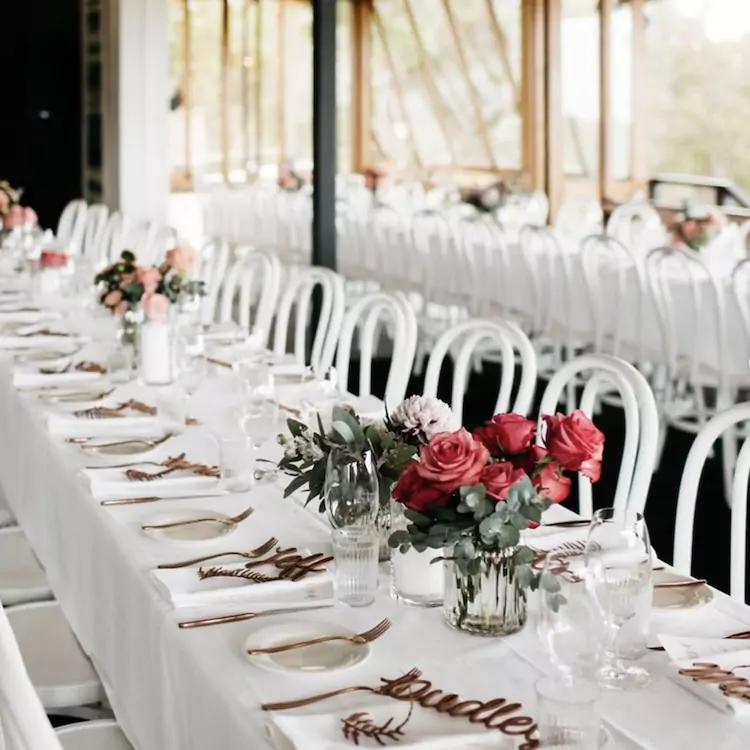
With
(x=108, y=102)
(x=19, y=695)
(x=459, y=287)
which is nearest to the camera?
(x=19, y=695)

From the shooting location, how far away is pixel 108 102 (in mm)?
10070

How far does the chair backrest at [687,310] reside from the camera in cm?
538

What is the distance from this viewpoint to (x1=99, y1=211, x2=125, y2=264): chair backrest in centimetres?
777

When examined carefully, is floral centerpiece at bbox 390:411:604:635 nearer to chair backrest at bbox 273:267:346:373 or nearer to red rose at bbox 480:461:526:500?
red rose at bbox 480:461:526:500

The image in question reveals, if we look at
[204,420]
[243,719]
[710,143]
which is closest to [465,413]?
[204,420]

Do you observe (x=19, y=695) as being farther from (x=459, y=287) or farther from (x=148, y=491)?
(x=459, y=287)

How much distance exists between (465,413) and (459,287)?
115 centimetres

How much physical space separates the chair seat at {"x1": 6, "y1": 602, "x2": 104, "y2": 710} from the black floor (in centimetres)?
180

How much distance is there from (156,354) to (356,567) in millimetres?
1768

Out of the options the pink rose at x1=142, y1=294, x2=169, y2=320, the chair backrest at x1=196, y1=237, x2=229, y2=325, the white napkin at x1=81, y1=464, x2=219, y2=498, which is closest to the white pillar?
the chair backrest at x1=196, y1=237, x2=229, y2=325

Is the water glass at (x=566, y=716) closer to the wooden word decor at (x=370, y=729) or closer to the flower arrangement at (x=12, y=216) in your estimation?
the wooden word decor at (x=370, y=729)

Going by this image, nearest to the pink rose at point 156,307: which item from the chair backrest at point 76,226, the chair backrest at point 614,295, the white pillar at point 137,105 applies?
the chair backrest at point 614,295

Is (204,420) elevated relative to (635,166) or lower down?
lower down

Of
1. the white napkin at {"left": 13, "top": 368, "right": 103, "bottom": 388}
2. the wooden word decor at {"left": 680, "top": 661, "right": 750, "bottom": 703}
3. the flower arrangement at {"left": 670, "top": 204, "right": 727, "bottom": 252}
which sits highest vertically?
the flower arrangement at {"left": 670, "top": 204, "right": 727, "bottom": 252}
